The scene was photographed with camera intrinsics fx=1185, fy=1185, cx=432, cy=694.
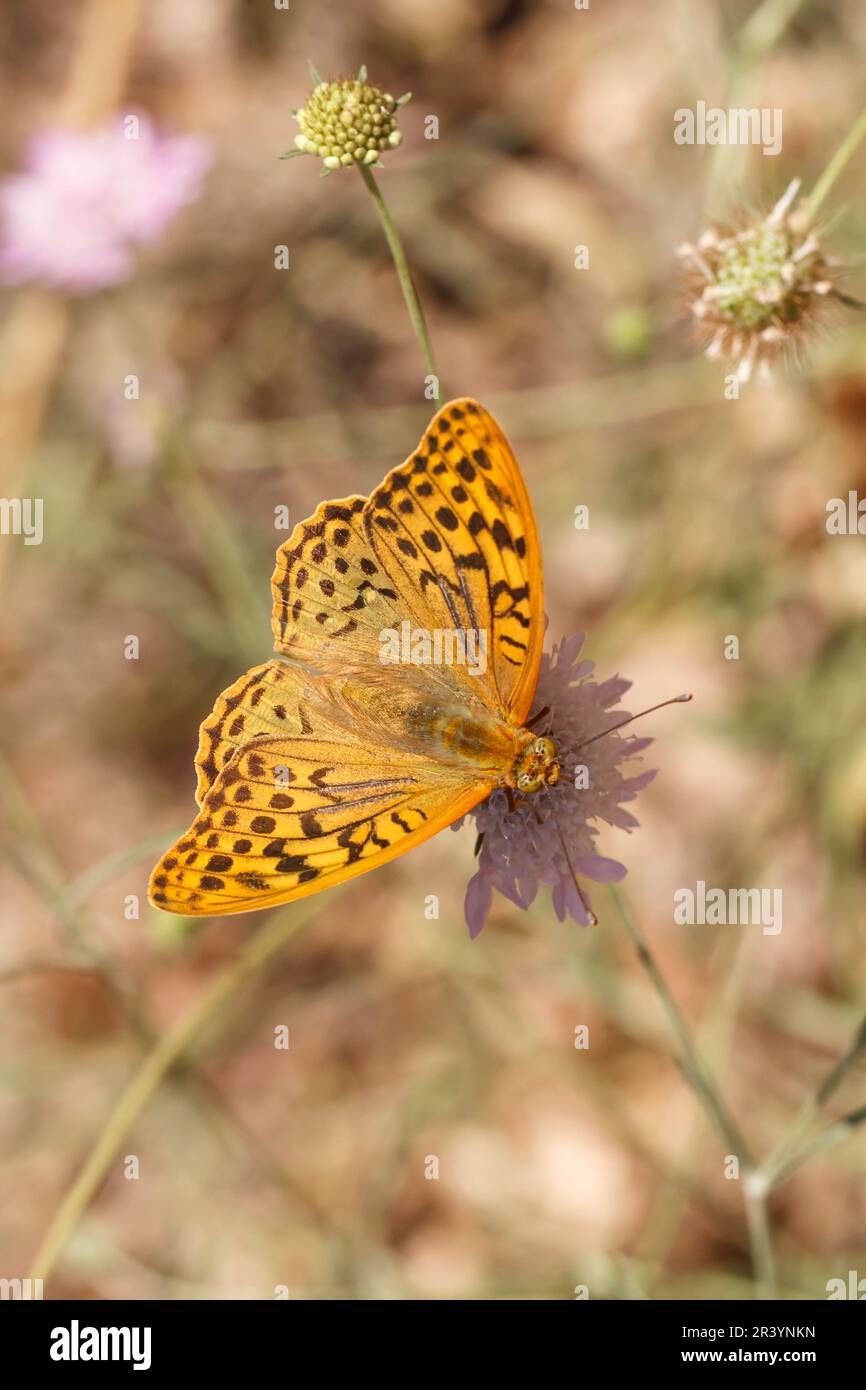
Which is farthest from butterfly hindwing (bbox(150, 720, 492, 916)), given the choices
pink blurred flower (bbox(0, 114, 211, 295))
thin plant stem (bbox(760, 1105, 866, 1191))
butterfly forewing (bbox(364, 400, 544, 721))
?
pink blurred flower (bbox(0, 114, 211, 295))

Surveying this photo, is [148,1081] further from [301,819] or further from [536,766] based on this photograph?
[536,766]

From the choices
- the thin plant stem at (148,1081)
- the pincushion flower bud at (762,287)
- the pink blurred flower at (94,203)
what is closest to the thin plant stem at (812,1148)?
the thin plant stem at (148,1081)

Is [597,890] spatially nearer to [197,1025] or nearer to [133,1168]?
[197,1025]

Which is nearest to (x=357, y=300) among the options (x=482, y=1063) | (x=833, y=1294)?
(x=482, y=1063)

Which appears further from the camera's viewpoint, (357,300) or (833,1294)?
(357,300)

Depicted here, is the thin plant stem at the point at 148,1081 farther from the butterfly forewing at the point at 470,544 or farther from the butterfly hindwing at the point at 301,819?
the butterfly forewing at the point at 470,544

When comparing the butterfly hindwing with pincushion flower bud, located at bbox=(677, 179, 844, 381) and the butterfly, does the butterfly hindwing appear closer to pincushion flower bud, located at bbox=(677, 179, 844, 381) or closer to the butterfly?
the butterfly

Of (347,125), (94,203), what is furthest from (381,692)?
(94,203)
